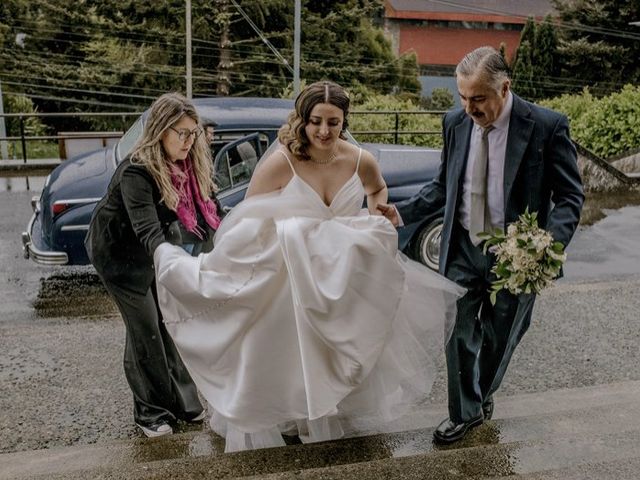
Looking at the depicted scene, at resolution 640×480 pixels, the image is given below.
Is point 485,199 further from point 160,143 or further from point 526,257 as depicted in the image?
point 160,143

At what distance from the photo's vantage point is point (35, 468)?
3.75m

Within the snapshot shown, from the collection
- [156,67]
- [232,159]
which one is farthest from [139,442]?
[156,67]

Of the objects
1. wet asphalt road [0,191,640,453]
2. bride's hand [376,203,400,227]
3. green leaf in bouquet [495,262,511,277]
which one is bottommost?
wet asphalt road [0,191,640,453]

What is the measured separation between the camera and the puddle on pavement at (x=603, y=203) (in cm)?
1078

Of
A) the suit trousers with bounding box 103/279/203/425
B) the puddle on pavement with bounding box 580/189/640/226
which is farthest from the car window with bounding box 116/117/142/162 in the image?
the puddle on pavement with bounding box 580/189/640/226

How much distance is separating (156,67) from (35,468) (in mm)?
35018

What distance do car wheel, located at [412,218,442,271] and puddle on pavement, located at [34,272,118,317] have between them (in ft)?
10.5

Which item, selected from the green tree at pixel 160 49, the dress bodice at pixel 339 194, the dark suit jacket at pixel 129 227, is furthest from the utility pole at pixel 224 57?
the dress bodice at pixel 339 194

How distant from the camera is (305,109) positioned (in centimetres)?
368

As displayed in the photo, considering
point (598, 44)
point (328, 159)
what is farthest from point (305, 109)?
point (598, 44)

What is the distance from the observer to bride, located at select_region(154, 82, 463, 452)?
11.6 feet

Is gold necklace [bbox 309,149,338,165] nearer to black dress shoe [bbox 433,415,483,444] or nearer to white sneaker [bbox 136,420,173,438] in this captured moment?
black dress shoe [bbox 433,415,483,444]

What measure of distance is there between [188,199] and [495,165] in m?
1.61

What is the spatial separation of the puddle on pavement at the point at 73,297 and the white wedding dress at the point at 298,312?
131 inches
